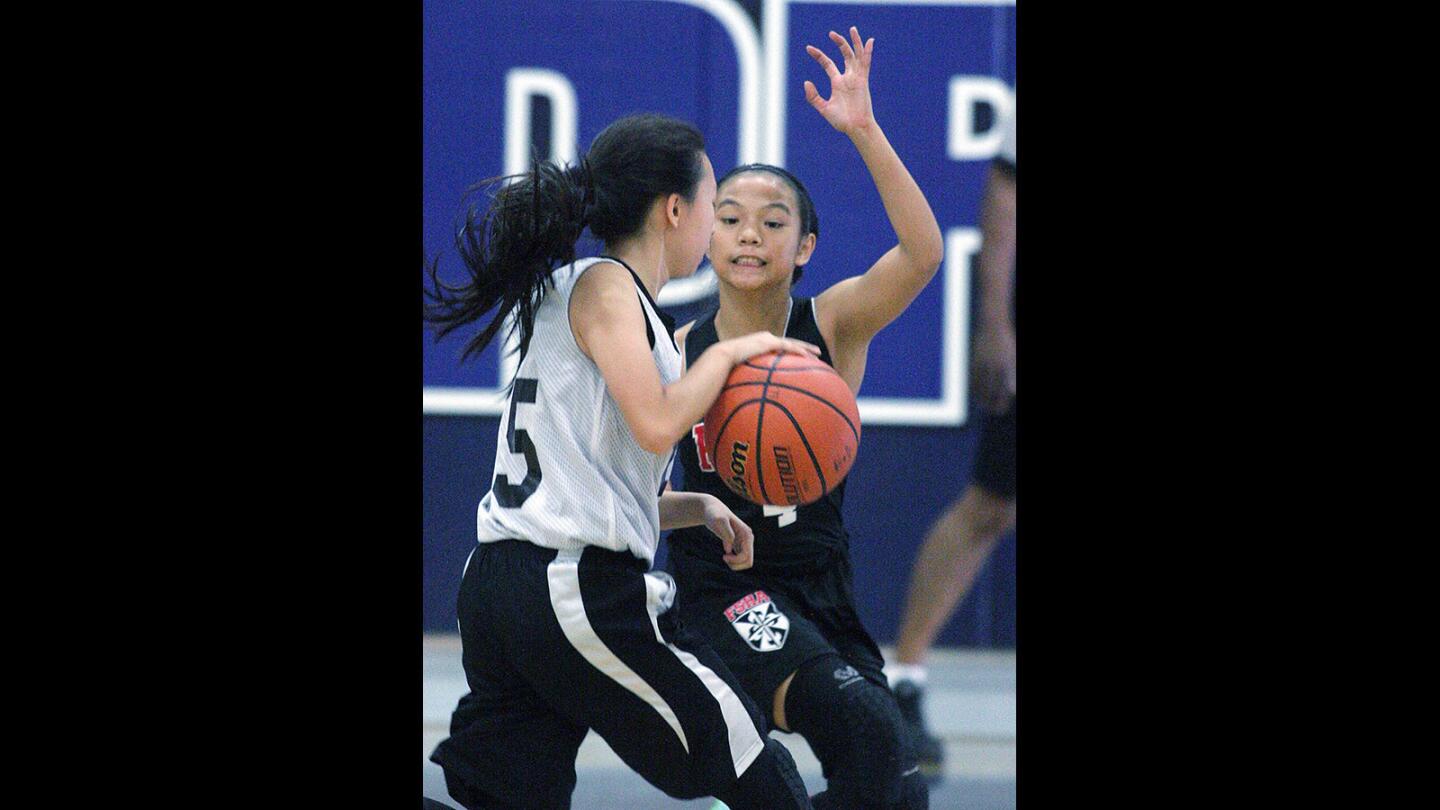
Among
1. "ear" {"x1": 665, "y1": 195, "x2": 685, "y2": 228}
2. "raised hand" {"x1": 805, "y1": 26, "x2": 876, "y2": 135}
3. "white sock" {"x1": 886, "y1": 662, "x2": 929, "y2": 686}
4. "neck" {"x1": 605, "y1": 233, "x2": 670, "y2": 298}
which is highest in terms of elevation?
"raised hand" {"x1": 805, "y1": 26, "x2": 876, "y2": 135}

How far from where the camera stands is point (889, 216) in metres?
2.91

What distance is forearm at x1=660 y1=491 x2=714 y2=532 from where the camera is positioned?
279 centimetres

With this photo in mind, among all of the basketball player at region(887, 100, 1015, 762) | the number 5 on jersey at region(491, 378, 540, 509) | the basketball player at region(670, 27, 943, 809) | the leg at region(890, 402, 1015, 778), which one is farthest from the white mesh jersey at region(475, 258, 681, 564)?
the leg at region(890, 402, 1015, 778)

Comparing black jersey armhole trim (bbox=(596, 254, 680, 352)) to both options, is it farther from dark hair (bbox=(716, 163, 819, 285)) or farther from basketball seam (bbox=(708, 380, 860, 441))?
dark hair (bbox=(716, 163, 819, 285))

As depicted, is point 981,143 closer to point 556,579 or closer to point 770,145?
point 770,145

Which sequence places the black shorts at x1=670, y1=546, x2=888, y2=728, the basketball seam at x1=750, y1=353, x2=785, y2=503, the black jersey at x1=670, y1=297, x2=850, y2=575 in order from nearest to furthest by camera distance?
the basketball seam at x1=750, y1=353, x2=785, y2=503
the black shorts at x1=670, y1=546, x2=888, y2=728
the black jersey at x1=670, y1=297, x2=850, y2=575

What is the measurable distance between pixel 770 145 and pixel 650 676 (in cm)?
344

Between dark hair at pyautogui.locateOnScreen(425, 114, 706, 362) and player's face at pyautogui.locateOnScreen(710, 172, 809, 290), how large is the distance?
16.7 inches

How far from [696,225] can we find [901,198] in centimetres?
47

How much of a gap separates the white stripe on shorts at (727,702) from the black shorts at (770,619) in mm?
466

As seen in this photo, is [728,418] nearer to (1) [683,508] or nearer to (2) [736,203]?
(1) [683,508]

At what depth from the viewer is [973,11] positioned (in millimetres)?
5473

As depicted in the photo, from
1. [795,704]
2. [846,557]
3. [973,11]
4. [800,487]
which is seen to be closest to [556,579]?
[800,487]

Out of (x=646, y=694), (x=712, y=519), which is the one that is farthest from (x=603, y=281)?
(x=646, y=694)
